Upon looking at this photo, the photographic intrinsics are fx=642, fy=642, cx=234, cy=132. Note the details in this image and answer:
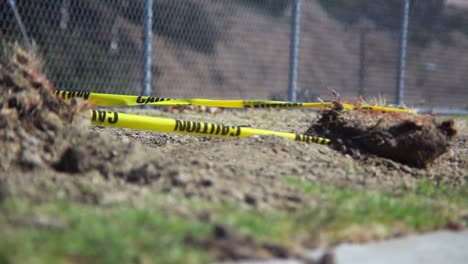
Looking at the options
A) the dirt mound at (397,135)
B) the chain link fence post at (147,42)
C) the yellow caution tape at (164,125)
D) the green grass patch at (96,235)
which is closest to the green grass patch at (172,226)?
the green grass patch at (96,235)

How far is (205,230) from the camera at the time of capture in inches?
109

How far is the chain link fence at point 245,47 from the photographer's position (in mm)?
9703

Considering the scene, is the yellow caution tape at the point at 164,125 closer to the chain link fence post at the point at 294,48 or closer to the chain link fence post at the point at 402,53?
the chain link fence post at the point at 294,48

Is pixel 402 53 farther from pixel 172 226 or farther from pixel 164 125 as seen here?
pixel 172 226

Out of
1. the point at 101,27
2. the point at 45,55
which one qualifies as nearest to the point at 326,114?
the point at 45,55

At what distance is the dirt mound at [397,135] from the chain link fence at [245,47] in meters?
4.09

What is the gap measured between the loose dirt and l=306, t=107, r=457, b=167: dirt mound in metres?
0.01

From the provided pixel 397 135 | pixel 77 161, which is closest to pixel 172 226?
pixel 77 161

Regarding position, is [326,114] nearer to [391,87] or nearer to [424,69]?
[391,87]

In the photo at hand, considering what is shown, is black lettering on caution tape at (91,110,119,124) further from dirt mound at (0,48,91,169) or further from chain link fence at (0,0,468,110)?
chain link fence at (0,0,468,110)

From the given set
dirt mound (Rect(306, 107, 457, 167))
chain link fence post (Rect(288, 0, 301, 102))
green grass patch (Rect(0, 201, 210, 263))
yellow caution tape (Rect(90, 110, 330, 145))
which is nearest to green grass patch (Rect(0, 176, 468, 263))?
green grass patch (Rect(0, 201, 210, 263))

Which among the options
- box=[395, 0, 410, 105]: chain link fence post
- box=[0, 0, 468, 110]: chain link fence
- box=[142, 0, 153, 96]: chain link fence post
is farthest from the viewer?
box=[395, 0, 410, 105]: chain link fence post

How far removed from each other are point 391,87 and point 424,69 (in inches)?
85.4

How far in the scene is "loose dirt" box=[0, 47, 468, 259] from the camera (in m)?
3.24
